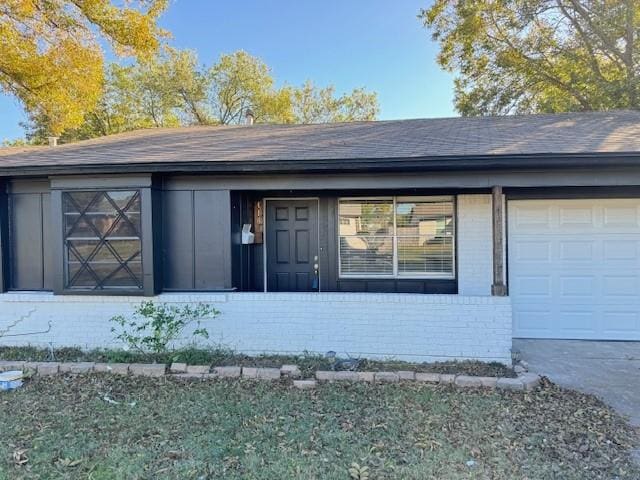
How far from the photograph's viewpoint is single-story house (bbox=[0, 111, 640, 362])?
16.8ft

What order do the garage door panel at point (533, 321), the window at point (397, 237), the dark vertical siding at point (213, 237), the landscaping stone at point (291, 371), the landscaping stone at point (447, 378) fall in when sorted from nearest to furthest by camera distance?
the landscaping stone at point (447, 378)
the landscaping stone at point (291, 371)
the dark vertical siding at point (213, 237)
the garage door panel at point (533, 321)
the window at point (397, 237)

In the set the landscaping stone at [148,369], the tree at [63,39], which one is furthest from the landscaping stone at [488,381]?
the tree at [63,39]

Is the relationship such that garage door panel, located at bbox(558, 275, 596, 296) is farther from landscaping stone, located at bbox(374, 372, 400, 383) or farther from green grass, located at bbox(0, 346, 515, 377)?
landscaping stone, located at bbox(374, 372, 400, 383)

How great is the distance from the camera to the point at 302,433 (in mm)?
3383

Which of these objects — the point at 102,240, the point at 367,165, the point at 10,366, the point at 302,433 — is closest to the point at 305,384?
the point at 302,433

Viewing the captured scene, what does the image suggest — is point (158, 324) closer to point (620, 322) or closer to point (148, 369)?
point (148, 369)

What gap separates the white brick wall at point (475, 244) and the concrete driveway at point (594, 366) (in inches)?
37.1

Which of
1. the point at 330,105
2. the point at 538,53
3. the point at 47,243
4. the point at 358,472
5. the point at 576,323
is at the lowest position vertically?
the point at 358,472

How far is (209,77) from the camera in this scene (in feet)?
74.0

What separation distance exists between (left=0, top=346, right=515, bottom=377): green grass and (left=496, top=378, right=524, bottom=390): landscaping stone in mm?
218

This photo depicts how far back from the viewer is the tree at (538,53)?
1220 centimetres

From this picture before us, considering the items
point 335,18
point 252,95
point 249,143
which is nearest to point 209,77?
point 252,95

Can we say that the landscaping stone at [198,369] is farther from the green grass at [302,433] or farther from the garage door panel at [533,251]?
the garage door panel at [533,251]

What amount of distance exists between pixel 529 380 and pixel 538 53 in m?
13.2
